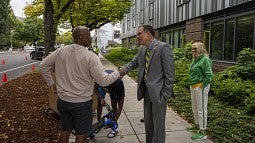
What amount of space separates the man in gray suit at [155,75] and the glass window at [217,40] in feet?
35.9

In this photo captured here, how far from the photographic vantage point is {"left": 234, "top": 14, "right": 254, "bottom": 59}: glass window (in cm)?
1203

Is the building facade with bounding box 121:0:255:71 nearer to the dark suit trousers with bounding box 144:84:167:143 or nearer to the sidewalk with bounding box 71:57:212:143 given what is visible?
the sidewalk with bounding box 71:57:212:143

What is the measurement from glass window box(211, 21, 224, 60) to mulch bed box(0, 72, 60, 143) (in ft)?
28.1

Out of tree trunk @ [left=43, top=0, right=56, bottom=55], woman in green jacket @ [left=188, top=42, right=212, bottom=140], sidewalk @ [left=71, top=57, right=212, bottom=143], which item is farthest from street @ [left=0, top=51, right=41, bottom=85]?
woman in green jacket @ [left=188, top=42, right=212, bottom=140]

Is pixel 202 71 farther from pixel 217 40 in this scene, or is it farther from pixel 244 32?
pixel 217 40

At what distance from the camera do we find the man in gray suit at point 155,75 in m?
4.20

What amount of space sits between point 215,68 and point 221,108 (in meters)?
7.43

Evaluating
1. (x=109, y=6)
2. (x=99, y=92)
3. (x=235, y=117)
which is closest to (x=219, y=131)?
(x=235, y=117)

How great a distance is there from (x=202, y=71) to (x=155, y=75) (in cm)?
150

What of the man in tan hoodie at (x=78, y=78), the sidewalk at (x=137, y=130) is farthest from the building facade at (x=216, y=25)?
the man in tan hoodie at (x=78, y=78)

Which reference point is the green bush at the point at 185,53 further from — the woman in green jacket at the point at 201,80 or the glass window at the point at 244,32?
the woman in green jacket at the point at 201,80

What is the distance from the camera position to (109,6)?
84.8 feet

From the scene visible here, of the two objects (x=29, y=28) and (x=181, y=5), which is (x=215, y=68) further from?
(x=29, y=28)

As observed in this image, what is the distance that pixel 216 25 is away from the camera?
15156mm
